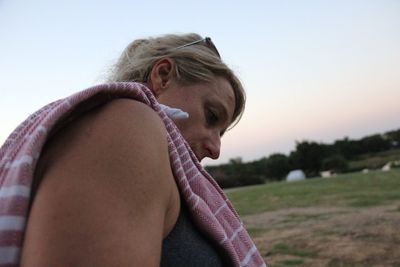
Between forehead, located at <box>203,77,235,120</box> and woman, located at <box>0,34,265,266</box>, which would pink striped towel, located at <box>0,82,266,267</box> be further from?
forehead, located at <box>203,77,235,120</box>

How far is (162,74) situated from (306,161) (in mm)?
36309

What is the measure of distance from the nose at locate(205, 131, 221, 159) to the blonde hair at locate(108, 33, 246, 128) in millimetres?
205

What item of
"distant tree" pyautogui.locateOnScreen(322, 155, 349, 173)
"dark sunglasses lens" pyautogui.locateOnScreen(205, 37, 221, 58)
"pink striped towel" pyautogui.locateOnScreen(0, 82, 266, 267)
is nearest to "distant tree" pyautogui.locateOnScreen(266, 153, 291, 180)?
"distant tree" pyautogui.locateOnScreen(322, 155, 349, 173)

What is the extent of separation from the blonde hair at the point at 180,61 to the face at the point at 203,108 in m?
0.03

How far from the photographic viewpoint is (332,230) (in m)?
7.35

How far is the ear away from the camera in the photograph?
135 cm

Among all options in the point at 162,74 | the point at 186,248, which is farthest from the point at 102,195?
the point at 162,74

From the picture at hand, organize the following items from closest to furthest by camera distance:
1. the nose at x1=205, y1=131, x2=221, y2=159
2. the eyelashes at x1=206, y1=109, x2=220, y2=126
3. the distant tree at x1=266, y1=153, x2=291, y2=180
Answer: the eyelashes at x1=206, y1=109, x2=220, y2=126
the nose at x1=205, y1=131, x2=221, y2=159
the distant tree at x1=266, y1=153, x2=291, y2=180

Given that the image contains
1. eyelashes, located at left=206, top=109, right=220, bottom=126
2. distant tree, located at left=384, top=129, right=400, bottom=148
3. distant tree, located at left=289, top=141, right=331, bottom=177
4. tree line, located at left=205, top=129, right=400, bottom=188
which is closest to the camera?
eyelashes, located at left=206, top=109, right=220, bottom=126

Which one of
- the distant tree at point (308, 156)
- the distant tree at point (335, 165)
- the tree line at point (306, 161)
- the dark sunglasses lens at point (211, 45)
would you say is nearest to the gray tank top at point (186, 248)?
the dark sunglasses lens at point (211, 45)

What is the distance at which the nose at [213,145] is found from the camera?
5.22ft

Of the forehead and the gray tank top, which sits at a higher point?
the forehead

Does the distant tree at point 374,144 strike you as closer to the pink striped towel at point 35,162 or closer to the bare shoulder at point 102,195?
the pink striped towel at point 35,162

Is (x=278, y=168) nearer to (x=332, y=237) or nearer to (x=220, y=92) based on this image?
A: (x=332, y=237)
